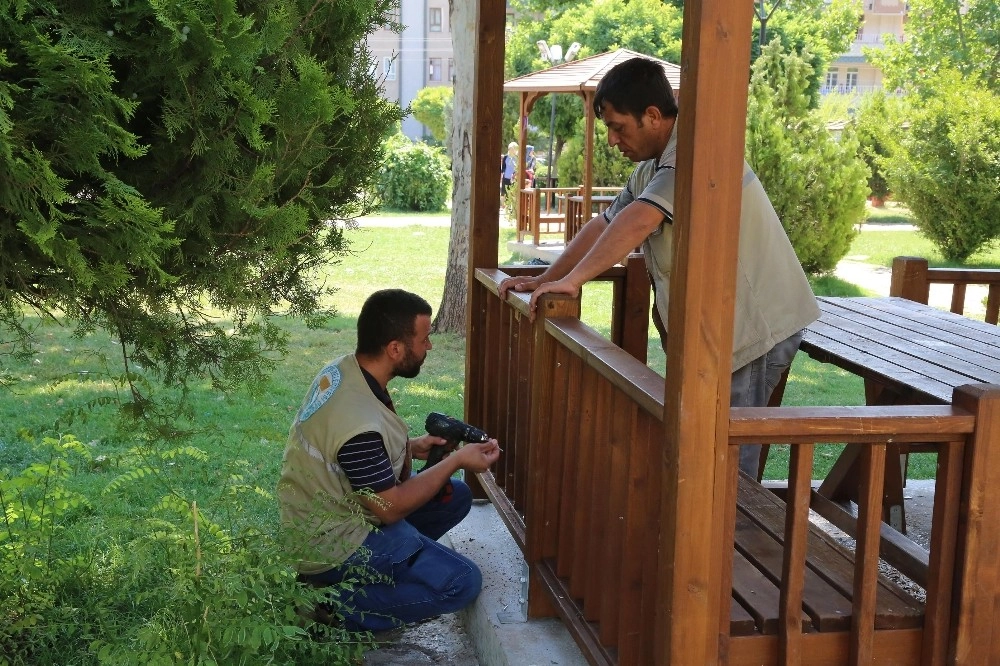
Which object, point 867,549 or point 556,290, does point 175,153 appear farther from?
point 867,549

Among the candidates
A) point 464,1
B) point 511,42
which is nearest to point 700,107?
point 464,1

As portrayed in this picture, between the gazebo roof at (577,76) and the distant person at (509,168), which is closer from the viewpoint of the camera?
the gazebo roof at (577,76)

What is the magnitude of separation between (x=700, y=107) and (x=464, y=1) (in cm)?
897

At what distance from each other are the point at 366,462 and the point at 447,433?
1.88 feet

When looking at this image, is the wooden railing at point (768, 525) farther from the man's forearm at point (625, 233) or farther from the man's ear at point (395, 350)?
the man's ear at point (395, 350)

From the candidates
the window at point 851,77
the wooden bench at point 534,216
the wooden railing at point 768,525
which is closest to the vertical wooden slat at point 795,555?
the wooden railing at point 768,525

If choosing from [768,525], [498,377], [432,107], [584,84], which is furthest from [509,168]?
[768,525]

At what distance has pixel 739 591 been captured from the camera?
9.43 feet

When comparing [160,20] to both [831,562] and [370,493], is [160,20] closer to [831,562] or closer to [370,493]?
[370,493]

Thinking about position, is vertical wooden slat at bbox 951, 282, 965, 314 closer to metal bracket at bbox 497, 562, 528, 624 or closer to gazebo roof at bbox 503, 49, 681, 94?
metal bracket at bbox 497, 562, 528, 624

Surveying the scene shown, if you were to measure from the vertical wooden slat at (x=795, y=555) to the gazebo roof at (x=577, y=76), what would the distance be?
16.0 m

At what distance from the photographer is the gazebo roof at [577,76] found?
718 inches

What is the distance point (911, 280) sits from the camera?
Answer: 19.3 feet

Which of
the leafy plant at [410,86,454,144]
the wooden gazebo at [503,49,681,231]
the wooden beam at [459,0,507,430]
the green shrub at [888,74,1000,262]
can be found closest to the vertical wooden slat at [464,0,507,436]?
the wooden beam at [459,0,507,430]
